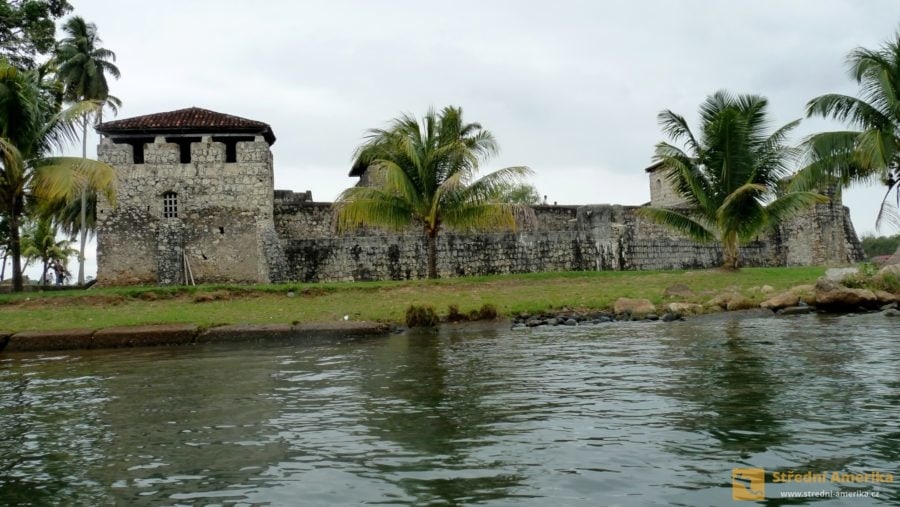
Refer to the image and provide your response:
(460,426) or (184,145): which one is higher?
(184,145)

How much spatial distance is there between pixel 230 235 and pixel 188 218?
141 cm

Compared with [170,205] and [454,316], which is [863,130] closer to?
[454,316]

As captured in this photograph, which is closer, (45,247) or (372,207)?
(372,207)

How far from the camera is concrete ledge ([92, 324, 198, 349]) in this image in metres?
12.2

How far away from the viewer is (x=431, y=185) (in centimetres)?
1911

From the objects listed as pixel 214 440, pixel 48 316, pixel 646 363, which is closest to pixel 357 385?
pixel 214 440

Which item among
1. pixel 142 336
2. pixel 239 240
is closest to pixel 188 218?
pixel 239 240

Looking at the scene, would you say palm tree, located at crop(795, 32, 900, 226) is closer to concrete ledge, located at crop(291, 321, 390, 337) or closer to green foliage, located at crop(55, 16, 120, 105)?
concrete ledge, located at crop(291, 321, 390, 337)

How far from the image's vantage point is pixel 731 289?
1647cm

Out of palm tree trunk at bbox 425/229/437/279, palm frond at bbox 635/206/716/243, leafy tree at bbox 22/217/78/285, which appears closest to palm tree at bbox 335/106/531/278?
palm tree trunk at bbox 425/229/437/279

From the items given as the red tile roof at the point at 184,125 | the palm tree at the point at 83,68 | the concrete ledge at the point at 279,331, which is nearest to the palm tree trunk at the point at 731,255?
the concrete ledge at the point at 279,331

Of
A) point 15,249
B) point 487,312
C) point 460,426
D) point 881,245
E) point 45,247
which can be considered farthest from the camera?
point 881,245

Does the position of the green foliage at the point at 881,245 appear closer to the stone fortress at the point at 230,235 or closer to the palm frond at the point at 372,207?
the stone fortress at the point at 230,235

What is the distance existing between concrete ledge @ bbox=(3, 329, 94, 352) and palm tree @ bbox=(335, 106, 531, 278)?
7.79 m
